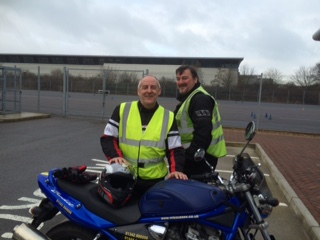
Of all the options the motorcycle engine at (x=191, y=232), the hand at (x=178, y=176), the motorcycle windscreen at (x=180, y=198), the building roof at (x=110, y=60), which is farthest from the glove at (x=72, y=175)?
the building roof at (x=110, y=60)

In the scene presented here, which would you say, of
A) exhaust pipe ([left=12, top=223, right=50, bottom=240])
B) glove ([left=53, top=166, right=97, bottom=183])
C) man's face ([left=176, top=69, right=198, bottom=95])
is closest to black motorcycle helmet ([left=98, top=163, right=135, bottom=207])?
glove ([left=53, top=166, right=97, bottom=183])

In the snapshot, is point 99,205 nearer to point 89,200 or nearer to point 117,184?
point 89,200

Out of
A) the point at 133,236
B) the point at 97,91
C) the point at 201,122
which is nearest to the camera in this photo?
the point at 133,236

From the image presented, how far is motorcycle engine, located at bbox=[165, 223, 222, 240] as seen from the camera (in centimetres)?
234

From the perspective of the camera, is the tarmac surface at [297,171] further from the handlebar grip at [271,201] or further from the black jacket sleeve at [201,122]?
the handlebar grip at [271,201]

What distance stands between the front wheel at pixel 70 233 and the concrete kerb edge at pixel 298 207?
267 cm

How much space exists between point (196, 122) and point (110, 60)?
63.3 meters

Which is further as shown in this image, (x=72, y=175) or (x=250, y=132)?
(x=72, y=175)

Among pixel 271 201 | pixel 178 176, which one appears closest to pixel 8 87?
pixel 178 176

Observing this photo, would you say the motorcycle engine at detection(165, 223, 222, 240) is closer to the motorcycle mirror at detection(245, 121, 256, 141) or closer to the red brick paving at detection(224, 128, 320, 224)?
the motorcycle mirror at detection(245, 121, 256, 141)

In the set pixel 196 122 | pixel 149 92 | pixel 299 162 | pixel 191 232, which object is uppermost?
pixel 149 92

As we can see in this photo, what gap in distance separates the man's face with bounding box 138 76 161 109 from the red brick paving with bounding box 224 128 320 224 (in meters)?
2.90

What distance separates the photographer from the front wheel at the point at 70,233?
105 inches

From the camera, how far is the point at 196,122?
327cm
